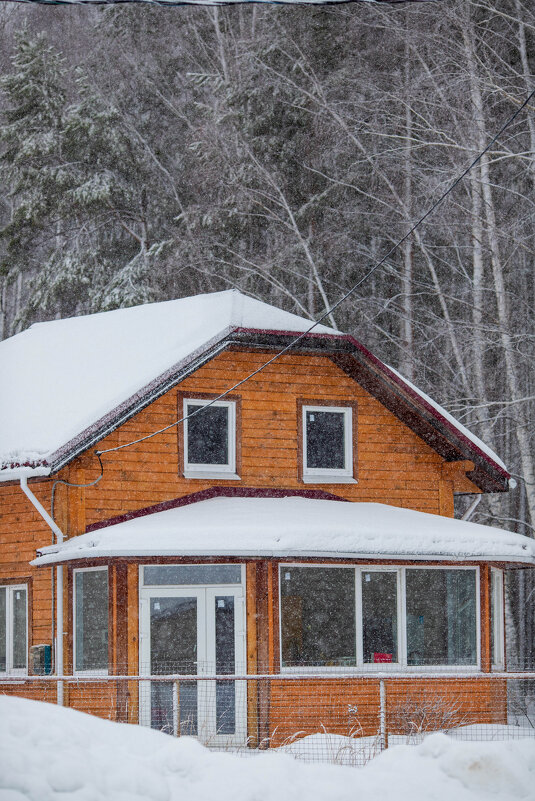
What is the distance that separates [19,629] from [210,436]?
4.06 m

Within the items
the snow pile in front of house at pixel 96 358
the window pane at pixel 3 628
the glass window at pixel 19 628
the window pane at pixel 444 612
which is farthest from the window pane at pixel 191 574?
the window pane at pixel 3 628

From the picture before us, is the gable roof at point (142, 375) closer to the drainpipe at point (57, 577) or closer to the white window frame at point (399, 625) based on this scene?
the drainpipe at point (57, 577)

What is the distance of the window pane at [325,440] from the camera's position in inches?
738

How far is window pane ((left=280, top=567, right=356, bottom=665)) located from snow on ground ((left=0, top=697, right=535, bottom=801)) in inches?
356

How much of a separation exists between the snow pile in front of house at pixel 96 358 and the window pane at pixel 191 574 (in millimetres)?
2131

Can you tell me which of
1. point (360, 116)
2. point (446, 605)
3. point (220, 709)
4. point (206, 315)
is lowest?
point (220, 709)

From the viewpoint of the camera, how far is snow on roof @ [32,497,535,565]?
1547cm

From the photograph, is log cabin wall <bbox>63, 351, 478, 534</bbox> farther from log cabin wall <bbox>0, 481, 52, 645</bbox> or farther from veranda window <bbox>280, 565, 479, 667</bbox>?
veranda window <bbox>280, 565, 479, 667</bbox>

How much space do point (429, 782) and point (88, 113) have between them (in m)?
31.2

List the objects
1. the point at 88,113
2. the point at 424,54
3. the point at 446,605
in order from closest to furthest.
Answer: the point at 446,605, the point at 424,54, the point at 88,113

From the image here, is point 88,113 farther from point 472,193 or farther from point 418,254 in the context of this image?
point 472,193

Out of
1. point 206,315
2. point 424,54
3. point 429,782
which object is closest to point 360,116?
point 424,54

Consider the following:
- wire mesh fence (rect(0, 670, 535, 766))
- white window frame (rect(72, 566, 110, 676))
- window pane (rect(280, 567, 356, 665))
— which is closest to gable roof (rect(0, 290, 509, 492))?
white window frame (rect(72, 566, 110, 676))

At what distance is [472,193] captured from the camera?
80.5ft
